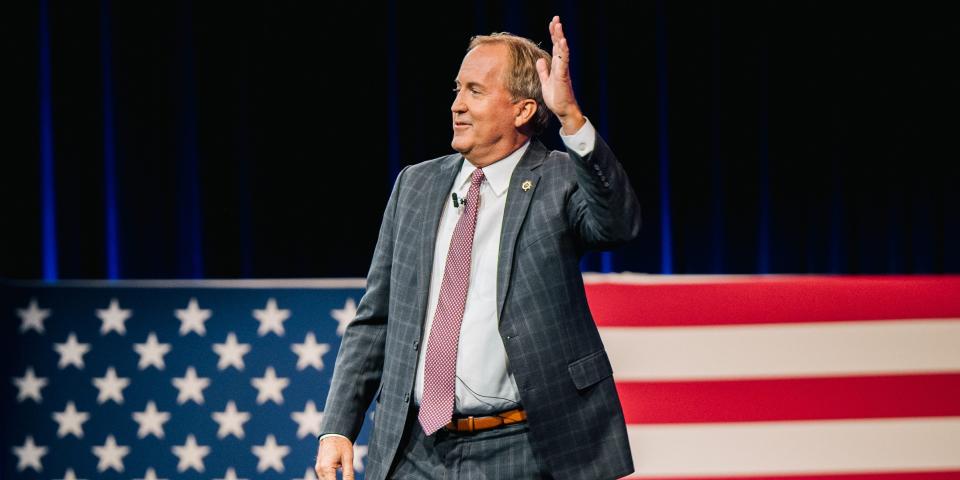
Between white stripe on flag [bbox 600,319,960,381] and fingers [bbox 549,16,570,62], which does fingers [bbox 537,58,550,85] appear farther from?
white stripe on flag [bbox 600,319,960,381]

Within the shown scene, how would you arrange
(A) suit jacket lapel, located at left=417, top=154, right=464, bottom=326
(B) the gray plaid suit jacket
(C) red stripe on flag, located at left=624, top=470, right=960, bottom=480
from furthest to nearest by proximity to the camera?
(C) red stripe on flag, located at left=624, top=470, right=960, bottom=480, (A) suit jacket lapel, located at left=417, top=154, right=464, bottom=326, (B) the gray plaid suit jacket

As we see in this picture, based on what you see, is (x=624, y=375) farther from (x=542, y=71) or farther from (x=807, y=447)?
(x=542, y=71)

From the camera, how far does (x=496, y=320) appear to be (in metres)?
1.96

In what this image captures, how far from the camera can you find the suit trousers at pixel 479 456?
196cm

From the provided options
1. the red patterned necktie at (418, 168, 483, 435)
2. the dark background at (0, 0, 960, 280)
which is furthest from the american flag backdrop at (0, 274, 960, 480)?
the red patterned necktie at (418, 168, 483, 435)

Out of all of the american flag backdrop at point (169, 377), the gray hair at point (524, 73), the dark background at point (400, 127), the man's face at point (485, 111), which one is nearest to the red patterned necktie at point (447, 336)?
the man's face at point (485, 111)

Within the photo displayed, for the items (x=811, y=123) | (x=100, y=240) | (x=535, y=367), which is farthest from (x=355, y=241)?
(x=535, y=367)

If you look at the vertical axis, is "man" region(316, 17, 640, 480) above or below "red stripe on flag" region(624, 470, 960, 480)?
above

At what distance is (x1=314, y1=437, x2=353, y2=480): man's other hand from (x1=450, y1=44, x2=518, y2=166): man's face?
59 cm

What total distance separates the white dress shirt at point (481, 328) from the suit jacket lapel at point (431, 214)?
20 mm

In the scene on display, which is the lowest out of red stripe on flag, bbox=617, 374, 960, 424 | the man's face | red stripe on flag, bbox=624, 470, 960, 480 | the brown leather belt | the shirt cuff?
red stripe on flag, bbox=624, 470, 960, 480

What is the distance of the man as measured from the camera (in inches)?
75.6

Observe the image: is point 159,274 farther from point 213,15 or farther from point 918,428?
point 918,428

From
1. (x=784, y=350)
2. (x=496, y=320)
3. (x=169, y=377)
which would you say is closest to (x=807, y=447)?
(x=784, y=350)
